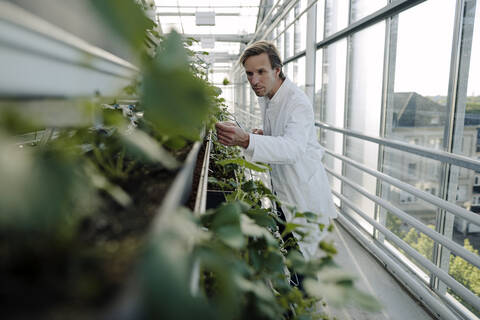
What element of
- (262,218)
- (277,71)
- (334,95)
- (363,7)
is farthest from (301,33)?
(262,218)

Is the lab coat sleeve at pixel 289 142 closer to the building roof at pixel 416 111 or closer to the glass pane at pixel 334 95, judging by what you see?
the building roof at pixel 416 111

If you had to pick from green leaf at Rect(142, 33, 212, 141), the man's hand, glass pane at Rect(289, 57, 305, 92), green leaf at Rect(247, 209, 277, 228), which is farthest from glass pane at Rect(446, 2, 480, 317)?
glass pane at Rect(289, 57, 305, 92)

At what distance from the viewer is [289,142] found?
57.7 inches

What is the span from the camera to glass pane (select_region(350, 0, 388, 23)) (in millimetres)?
2779

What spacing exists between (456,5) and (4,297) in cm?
247

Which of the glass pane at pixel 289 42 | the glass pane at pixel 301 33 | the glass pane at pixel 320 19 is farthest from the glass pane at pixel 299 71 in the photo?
the glass pane at pixel 320 19

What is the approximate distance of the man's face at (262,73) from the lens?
1719 mm

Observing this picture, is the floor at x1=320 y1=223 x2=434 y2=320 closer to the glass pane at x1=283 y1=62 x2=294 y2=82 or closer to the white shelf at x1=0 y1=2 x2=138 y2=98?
the white shelf at x1=0 y1=2 x2=138 y2=98

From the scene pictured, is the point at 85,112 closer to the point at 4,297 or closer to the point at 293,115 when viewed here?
the point at 4,297

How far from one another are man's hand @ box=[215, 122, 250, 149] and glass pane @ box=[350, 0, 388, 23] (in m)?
2.20

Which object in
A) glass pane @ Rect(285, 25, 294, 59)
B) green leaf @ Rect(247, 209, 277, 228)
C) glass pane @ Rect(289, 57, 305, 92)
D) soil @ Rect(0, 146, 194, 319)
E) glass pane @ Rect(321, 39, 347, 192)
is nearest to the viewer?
soil @ Rect(0, 146, 194, 319)

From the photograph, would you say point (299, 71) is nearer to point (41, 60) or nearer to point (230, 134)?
point (230, 134)

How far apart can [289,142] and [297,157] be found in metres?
0.09

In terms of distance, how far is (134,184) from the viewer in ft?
1.52
